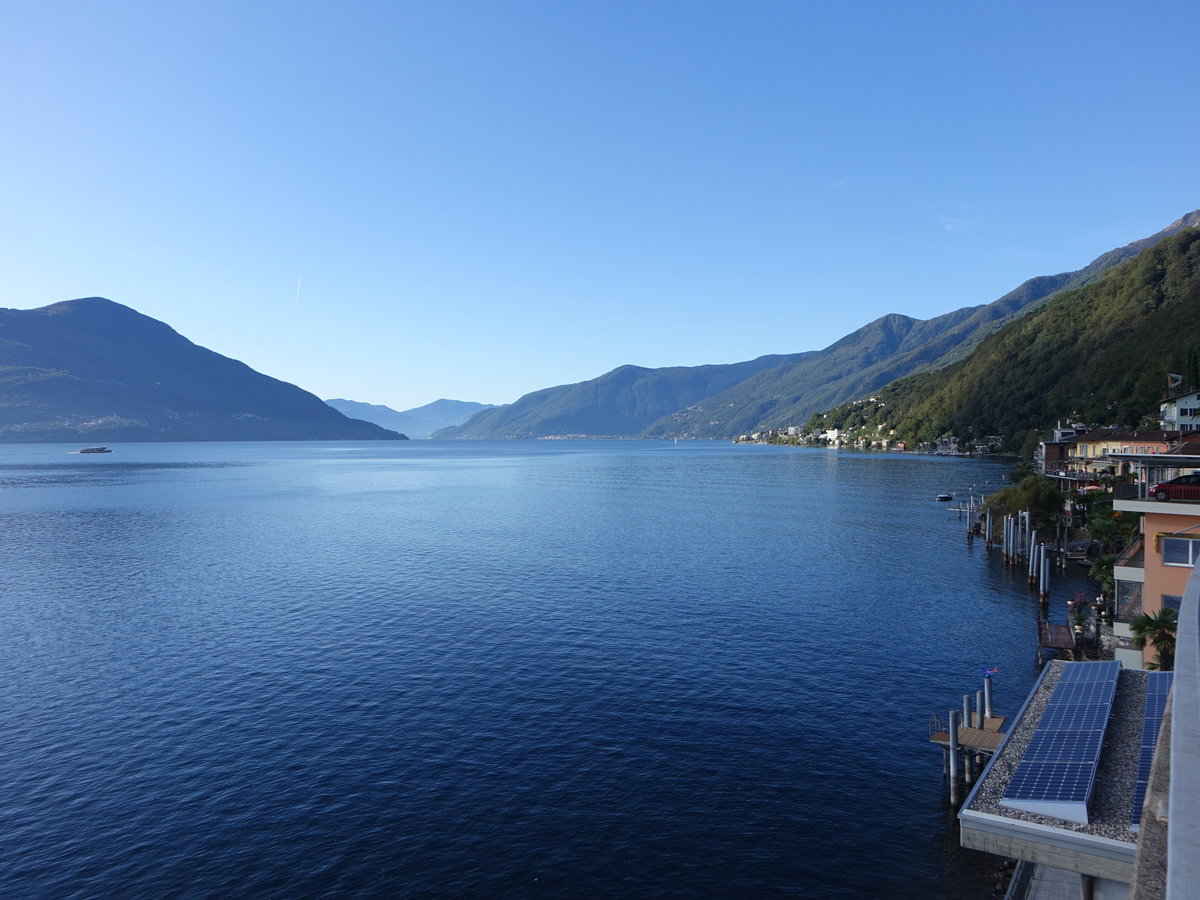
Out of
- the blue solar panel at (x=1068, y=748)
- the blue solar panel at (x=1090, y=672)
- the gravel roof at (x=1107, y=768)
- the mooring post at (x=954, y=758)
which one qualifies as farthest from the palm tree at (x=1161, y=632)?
the mooring post at (x=954, y=758)

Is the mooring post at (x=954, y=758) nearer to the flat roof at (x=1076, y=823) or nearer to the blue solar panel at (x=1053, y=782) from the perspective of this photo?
the flat roof at (x=1076, y=823)

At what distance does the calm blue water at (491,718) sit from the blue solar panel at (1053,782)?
5.51 m

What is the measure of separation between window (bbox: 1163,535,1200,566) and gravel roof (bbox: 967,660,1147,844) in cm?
851

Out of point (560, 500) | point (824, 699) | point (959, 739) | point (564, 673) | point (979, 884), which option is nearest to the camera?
point (979, 884)

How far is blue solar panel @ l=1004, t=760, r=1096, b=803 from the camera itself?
20.7m

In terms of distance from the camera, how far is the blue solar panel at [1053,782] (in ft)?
68.0

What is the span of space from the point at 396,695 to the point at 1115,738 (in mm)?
34408

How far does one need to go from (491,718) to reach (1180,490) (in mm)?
37190

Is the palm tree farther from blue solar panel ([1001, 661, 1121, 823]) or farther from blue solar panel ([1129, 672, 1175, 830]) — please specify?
blue solar panel ([1129, 672, 1175, 830])

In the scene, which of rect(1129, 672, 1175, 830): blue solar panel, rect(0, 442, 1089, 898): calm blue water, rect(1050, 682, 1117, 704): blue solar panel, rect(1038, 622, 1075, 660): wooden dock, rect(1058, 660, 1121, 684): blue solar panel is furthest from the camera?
rect(1038, 622, 1075, 660): wooden dock

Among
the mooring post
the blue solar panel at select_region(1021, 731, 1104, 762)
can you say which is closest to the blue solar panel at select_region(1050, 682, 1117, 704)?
the blue solar panel at select_region(1021, 731, 1104, 762)

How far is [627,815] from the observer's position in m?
28.5

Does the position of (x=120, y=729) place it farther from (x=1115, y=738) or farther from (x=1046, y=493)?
(x=1046, y=493)

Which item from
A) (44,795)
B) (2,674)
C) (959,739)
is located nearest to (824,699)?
(959,739)
